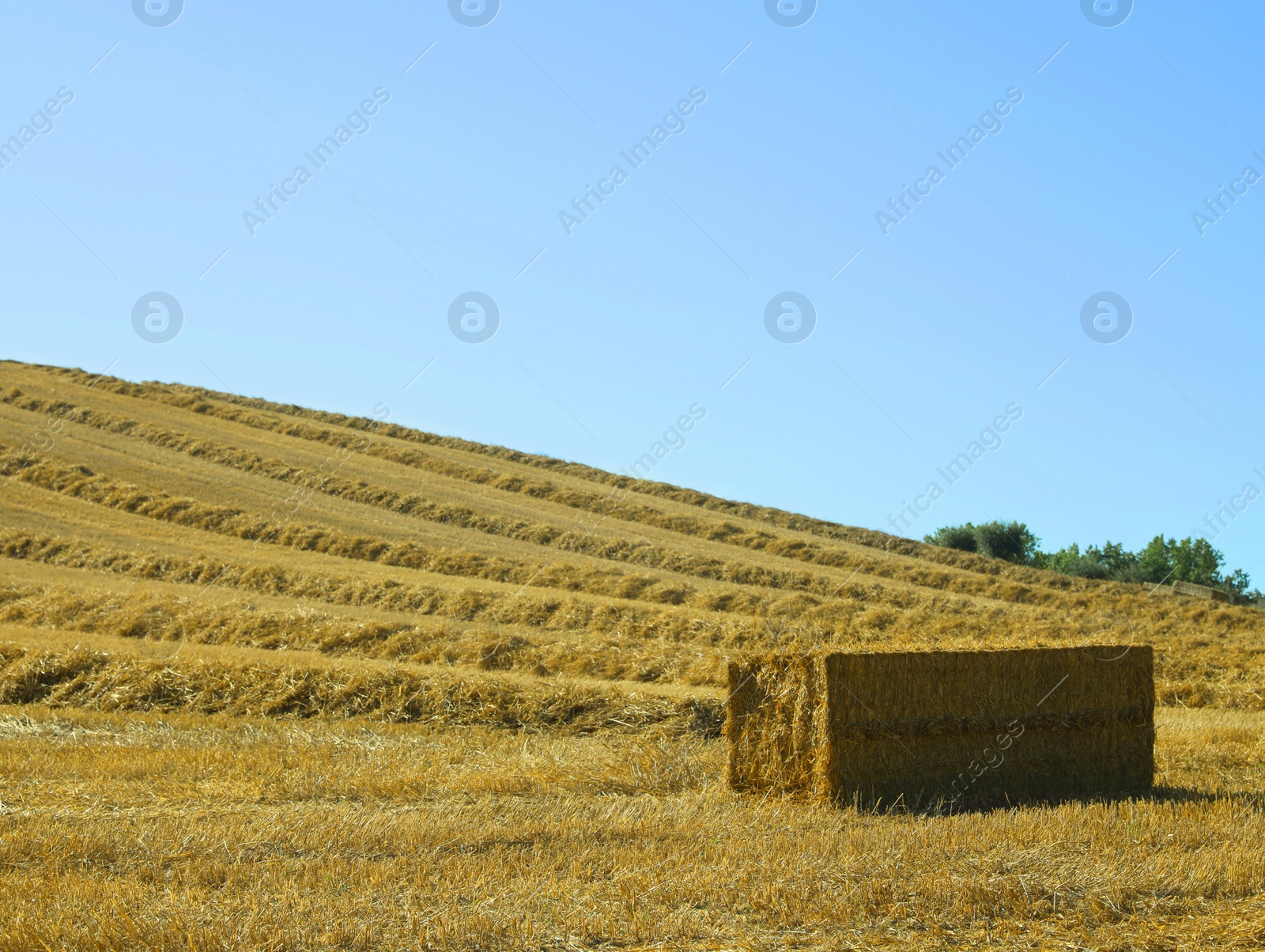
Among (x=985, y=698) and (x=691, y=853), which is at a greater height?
(x=985, y=698)

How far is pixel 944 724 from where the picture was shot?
8.97 m

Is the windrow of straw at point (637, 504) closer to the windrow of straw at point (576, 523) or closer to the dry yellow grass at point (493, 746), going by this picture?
the windrow of straw at point (576, 523)

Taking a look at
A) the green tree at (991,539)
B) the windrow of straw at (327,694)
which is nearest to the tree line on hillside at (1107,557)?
the green tree at (991,539)

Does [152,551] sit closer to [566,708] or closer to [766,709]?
[566,708]

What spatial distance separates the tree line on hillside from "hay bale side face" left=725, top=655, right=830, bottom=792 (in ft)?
137

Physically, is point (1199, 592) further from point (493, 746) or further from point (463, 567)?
point (493, 746)

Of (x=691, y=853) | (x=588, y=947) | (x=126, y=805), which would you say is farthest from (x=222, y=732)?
(x=588, y=947)

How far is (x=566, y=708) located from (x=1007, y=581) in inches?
845

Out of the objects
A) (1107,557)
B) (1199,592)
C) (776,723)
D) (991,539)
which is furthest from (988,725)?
(1107,557)

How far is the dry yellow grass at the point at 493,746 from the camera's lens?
5.39 m

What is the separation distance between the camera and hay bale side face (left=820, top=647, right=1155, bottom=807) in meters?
8.62

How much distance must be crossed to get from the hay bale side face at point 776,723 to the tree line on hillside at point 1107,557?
41680mm

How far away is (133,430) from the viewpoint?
38.5 m

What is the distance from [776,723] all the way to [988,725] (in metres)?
1.81
